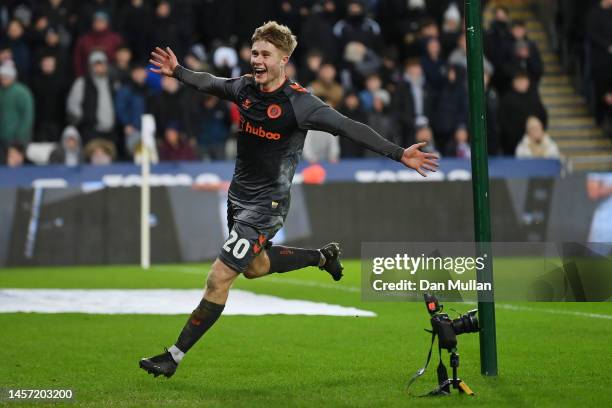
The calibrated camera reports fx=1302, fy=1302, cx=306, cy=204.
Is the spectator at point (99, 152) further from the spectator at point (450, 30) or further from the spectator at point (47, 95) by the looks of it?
the spectator at point (450, 30)

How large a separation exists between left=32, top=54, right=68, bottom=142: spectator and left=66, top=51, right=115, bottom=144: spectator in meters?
0.38

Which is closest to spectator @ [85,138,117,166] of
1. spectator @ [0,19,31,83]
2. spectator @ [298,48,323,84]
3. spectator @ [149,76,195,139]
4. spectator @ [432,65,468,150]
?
spectator @ [149,76,195,139]

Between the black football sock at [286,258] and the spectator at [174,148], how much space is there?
1149 centimetres

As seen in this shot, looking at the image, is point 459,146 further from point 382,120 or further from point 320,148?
point 320,148

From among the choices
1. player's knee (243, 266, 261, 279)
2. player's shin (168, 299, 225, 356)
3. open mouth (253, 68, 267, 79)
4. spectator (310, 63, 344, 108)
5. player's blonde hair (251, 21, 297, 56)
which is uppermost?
player's blonde hair (251, 21, 297, 56)

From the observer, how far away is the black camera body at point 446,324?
799 centimetres

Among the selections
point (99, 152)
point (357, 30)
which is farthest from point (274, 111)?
point (357, 30)

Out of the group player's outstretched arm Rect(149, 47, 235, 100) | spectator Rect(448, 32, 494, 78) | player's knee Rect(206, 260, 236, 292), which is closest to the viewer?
player's knee Rect(206, 260, 236, 292)

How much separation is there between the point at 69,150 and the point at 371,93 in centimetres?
541

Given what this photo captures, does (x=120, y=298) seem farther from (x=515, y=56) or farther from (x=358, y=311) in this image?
(x=515, y=56)

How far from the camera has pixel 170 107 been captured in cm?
2228

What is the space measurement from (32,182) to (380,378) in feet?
41.6

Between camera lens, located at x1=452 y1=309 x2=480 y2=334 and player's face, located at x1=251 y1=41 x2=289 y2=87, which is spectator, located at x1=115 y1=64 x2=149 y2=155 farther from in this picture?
camera lens, located at x1=452 y1=309 x2=480 y2=334

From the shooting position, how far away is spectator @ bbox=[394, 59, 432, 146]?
2300 centimetres
